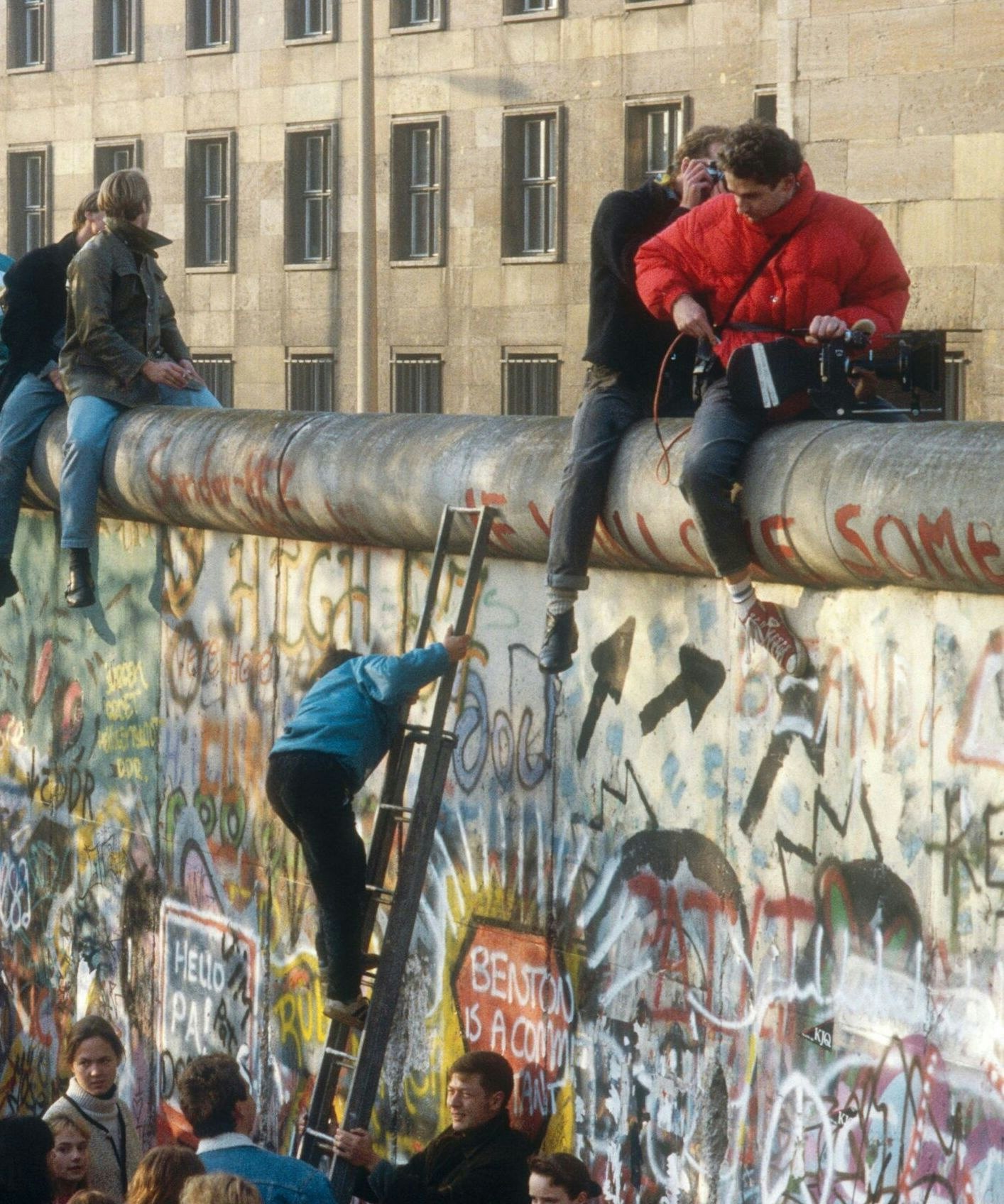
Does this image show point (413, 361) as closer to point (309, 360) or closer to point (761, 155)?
point (309, 360)

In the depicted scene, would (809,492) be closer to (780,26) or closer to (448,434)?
(448,434)

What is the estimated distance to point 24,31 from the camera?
146ft

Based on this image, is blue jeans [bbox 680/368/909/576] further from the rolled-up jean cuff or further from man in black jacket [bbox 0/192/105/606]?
man in black jacket [bbox 0/192/105/606]

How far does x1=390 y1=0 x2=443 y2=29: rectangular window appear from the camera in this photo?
3772cm

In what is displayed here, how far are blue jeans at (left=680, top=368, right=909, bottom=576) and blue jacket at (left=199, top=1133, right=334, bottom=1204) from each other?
7.24ft

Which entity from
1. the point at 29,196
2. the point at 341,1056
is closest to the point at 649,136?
the point at 29,196

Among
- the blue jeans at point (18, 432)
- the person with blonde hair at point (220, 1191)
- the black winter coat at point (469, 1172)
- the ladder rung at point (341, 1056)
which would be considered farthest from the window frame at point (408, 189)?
the person with blonde hair at point (220, 1191)

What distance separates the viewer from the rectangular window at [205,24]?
1613 inches

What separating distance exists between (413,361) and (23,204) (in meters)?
10.5

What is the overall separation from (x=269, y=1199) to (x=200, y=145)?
116 feet

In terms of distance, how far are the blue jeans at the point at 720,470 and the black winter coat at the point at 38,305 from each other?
5135 mm

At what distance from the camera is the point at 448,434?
919cm

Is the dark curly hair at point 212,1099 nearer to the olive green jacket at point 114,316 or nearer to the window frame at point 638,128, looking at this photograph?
the olive green jacket at point 114,316

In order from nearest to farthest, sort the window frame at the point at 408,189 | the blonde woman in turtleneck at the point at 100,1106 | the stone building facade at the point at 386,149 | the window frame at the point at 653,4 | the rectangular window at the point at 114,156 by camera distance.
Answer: the blonde woman in turtleneck at the point at 100,1106, the window frame at the point at 653,4, the stone building facade at the point at 386,149, the window frame at the point at 408,189, the rectangular window at the point at 114,156
